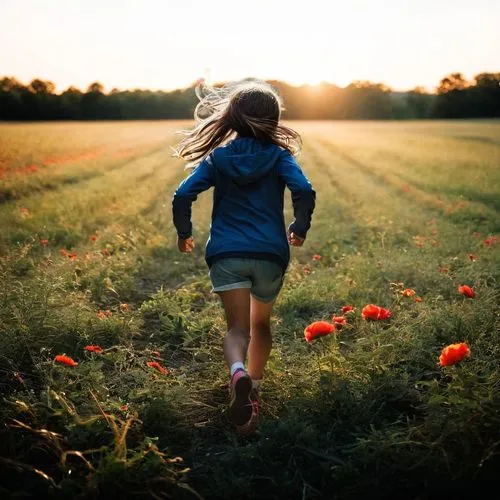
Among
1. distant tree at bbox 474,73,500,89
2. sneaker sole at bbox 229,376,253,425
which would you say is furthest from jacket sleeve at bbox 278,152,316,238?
distant tree at bbox 474,73,500,89

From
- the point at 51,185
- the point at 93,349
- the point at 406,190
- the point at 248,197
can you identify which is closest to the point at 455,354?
the point at 248,197

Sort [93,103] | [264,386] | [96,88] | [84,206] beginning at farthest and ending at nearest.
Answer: [96,88]
[93,103]
[84,206]
[264,386]

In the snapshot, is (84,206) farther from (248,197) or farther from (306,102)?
(306,102)

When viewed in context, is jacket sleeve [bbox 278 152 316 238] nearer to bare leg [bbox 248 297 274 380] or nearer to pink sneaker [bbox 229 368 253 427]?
bare leg [bbox 248 297 274 380]

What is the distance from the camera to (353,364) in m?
3.50

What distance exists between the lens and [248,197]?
10.1 ft

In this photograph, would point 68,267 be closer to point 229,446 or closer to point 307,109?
point 229,446

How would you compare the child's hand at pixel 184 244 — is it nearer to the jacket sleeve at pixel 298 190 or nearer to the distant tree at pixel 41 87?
the jacket sleeve at pixel 298 190

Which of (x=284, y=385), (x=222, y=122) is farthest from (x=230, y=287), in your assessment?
(x=222, y=122)

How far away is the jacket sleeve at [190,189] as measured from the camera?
3.08 meters

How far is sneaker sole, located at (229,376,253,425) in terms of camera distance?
2740 mm

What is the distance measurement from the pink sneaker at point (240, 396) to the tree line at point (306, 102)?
123 ft

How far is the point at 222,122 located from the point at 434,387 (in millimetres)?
1888

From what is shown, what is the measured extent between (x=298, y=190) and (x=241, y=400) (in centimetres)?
114
